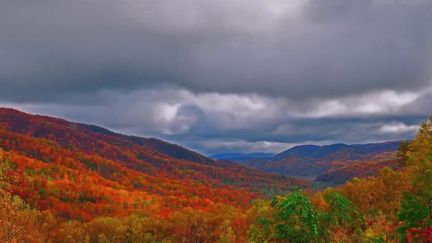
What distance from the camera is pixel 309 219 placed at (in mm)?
27328

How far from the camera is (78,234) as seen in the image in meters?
142

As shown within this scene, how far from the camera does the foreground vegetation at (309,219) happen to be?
95.0ft

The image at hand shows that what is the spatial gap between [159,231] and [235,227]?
2523 cm

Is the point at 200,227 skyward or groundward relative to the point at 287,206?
groundward

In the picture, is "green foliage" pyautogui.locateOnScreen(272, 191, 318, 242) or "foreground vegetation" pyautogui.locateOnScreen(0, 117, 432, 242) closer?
"green foliage" pyautogui.locateOnScreen(272, 191, 318, 242)

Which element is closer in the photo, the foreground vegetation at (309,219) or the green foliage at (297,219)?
the green foliage at (297,219)

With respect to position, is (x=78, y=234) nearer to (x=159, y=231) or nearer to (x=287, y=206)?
(x=159, y=231)

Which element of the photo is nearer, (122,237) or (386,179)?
(386,179)

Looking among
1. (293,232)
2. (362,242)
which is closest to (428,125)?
(362,242)

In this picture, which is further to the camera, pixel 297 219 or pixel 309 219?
pixel 297 219

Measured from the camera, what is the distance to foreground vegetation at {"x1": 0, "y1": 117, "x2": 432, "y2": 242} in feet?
95.0

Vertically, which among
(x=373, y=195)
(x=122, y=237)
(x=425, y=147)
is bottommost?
(x=122, y=237)

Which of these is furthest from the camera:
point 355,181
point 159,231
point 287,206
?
point 159,231

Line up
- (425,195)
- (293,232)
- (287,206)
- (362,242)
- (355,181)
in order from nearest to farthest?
(287,206) → (293,232) → (362,242) → (425,195) → (355,181)
